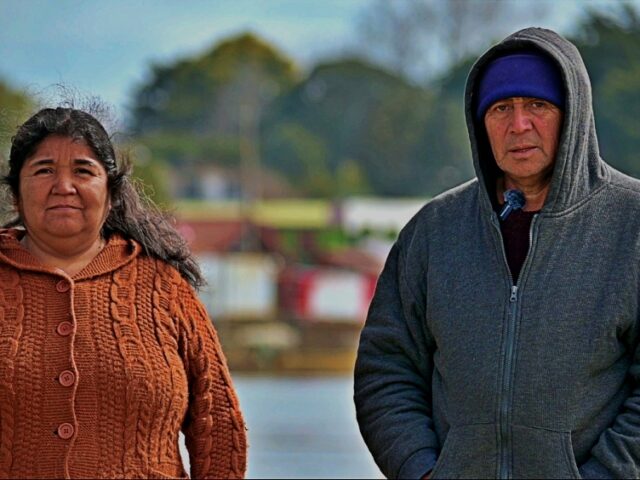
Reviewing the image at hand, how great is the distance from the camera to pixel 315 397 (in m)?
18.8

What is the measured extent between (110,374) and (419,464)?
63 cm

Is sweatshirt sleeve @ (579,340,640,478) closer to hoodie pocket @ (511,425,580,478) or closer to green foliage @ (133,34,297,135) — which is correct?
hoodie pocket @ (511,425,580,478)

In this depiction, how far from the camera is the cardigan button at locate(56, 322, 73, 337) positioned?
2660mm


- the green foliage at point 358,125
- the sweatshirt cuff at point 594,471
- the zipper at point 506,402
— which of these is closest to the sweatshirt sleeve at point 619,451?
the sweatshirt cuff at point 594,471

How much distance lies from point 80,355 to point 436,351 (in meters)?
0.71

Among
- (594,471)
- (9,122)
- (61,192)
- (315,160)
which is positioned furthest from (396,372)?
(315,160)

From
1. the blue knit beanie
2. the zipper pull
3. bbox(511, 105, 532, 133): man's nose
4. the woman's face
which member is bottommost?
the zipper pull

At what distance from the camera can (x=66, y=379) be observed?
8.57ft

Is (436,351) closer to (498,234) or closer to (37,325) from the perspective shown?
(498,234)

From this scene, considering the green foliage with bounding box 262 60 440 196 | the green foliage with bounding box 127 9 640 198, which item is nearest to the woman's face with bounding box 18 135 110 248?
the green foliage with bounding box 127 9 640 198

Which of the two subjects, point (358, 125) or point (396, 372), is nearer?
point (396, 372)

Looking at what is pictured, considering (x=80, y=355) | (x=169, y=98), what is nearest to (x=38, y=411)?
(x=80, y=355)

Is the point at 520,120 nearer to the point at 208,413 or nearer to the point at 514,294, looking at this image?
the point at 514,294

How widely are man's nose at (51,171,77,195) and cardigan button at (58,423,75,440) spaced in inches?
17.9
